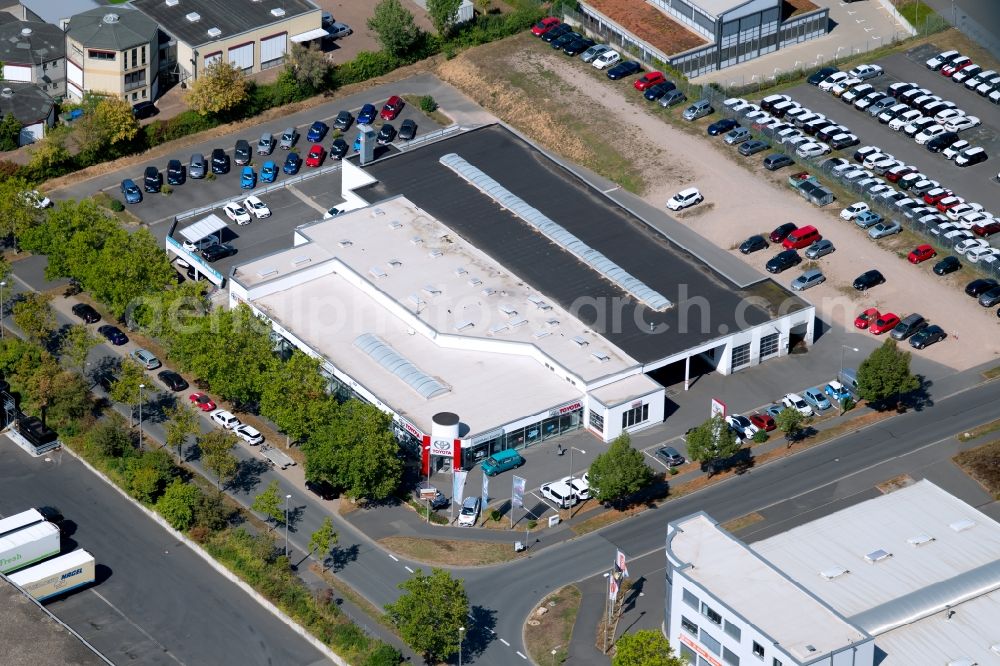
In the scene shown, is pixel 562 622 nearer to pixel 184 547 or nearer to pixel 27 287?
pixel 184 547

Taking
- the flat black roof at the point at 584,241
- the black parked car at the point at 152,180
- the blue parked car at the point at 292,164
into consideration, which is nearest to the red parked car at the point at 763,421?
the flat black roof at the point at 584,241

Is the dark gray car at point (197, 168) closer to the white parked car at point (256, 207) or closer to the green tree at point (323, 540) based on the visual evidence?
the white parked car at point (256, 207)

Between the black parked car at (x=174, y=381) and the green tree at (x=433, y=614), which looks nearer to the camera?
the green tree at (x=433, y=614)

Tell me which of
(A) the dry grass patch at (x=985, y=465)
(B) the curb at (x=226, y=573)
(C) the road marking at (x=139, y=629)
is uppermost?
(A) the dry grass patch at (x=985, y=465)

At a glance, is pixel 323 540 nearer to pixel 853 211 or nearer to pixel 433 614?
pixel 433 614

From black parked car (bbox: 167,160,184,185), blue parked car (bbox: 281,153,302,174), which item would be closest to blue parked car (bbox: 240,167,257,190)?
blue parked car (bbox: 281,153,302,174)
